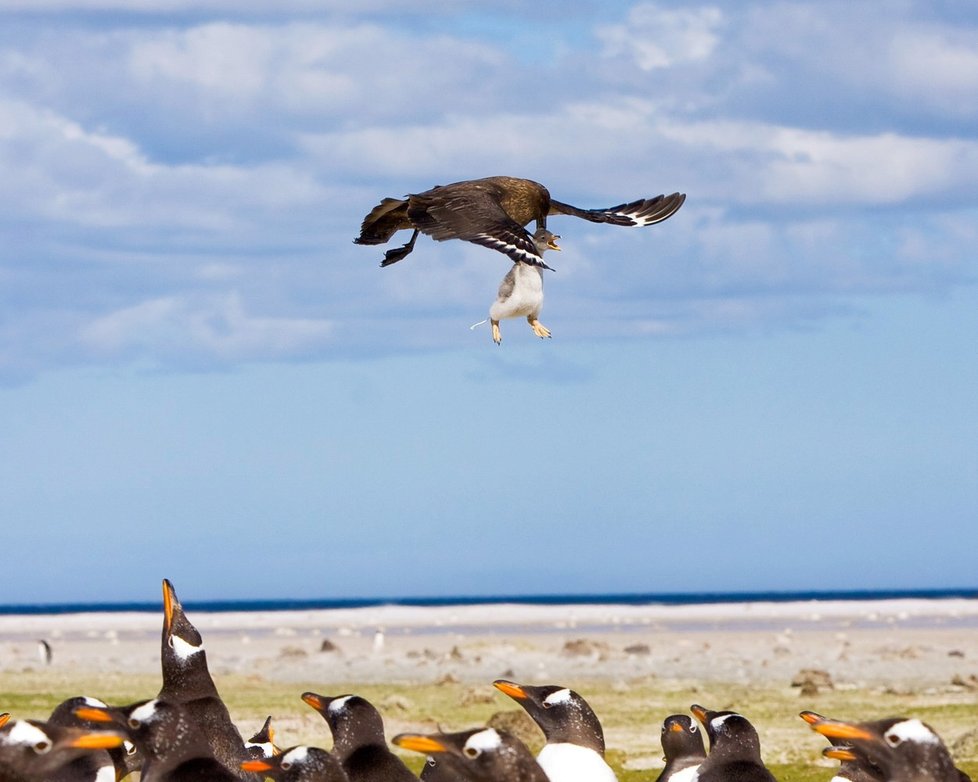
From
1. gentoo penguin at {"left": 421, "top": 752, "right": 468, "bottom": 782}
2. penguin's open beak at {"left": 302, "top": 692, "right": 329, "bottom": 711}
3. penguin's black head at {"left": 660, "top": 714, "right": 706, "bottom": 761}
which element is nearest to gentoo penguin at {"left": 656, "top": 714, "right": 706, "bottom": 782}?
penguin's black head at {"left": 660, "top": 714, "right": 706, "bottom": 761}

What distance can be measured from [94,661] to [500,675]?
12.6m

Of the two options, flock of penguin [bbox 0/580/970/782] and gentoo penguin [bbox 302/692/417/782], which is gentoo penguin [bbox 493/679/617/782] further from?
gentoo penguin [bbox 302/692/417/782]

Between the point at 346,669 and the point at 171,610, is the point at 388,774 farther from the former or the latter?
the point at 346,669

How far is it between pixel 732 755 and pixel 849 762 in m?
0.76

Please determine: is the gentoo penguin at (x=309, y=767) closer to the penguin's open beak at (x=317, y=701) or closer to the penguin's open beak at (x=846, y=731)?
the penguin's open beak at (x=317, y=701)

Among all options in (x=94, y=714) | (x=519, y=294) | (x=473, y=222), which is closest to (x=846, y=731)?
(x=94, y=714)

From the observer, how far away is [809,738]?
788 inches

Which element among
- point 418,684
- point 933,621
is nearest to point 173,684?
point 418,684

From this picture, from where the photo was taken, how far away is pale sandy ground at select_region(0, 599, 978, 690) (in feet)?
113

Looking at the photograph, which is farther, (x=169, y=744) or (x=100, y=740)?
(x=169, y=744)

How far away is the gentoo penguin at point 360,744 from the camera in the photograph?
1045 cm

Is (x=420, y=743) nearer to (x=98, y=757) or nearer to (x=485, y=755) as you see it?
(x=485, y=755)

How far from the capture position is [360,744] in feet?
35.1

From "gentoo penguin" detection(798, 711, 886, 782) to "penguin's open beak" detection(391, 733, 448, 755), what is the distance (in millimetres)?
2135
